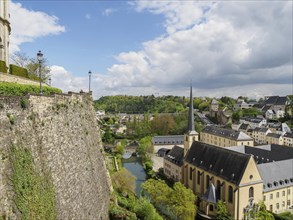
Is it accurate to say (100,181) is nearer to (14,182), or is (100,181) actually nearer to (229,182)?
(14,182)

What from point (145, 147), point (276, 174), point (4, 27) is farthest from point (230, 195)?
point (145, 147)

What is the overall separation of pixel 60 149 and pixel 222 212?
2067cm

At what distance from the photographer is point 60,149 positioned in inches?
527

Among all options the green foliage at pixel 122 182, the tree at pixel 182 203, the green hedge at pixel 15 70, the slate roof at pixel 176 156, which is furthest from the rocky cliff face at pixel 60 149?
the slate roof at pixel 176 156

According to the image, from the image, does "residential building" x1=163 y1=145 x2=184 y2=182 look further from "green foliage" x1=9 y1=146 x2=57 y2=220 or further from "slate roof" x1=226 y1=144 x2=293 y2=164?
"green foliage" x1=9 y1=146 x2=57 y2=220

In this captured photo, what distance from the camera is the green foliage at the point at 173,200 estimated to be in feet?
85.5

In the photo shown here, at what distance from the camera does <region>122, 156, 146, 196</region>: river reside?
42.7 meters

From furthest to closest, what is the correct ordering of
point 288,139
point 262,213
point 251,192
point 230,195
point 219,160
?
point 288,139 < point 219,160 < point 230,195 < point 251,192 < point 262,213

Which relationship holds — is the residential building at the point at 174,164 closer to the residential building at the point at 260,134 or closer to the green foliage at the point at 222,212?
the green foliage at the point at 222,212

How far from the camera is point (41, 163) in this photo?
37.7ft

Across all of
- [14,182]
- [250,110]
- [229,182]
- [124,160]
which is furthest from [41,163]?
[250,110]

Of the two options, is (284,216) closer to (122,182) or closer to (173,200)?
(173,200)

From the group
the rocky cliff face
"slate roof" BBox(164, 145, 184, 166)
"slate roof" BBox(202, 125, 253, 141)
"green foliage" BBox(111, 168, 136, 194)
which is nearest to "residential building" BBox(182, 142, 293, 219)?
"slate roof" BBox(164, 145, 184, 166)

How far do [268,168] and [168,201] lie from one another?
13738 millimetres
